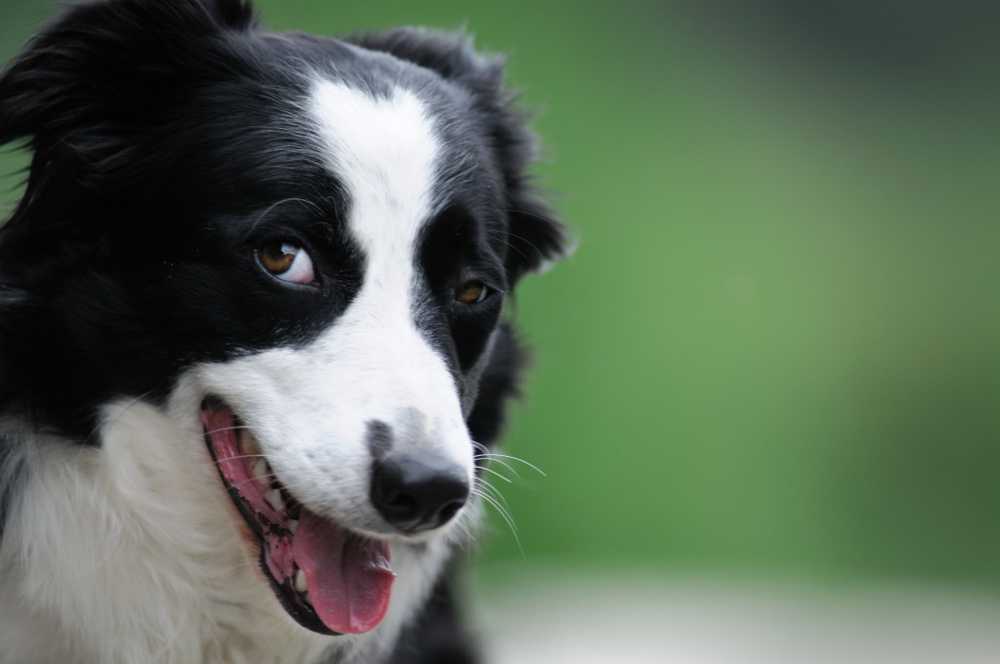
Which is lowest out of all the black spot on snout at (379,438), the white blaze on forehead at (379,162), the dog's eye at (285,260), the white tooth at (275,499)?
the white tooth at (275,499)

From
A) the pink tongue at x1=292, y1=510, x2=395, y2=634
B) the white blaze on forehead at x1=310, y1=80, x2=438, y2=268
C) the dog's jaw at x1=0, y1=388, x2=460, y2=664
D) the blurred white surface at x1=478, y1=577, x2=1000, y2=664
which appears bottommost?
the blurred white surface at x1=478, y1=577, x2=1000, y2=664

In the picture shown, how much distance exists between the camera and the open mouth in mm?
2697

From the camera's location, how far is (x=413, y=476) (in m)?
2.49

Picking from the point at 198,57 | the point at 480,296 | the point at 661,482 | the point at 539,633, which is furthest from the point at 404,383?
the point at 661,482

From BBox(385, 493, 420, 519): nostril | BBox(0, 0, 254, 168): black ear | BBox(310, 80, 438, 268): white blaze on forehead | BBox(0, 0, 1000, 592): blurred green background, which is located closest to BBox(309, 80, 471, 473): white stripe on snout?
BBox(310, 80, 438, 268): white blaze on forehead

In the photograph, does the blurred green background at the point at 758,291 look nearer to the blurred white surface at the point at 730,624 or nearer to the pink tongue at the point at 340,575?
the blurred white surface at the point at 730,624

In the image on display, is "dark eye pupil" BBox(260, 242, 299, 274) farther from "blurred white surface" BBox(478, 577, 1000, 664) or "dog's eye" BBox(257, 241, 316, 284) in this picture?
"blurred white surface" BBox(478, 577, 1000, 664)

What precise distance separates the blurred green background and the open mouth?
3.02m

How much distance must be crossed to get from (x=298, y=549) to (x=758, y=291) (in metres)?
7.38

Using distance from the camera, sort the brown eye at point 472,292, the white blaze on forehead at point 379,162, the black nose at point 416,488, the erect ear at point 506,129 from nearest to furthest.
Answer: the black nose at point 416,488 → the white blaze on forehead at point 379,162 → the brown eye at point 472,292 → the erect ear at point 506,129

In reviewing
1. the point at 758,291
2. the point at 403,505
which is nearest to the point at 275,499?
the point at 403,505

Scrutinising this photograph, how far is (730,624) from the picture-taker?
247 inches

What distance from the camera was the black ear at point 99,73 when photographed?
2.91 m

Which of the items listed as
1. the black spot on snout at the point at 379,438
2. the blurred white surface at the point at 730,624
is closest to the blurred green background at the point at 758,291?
the blurred white surface at the point at 730,624
